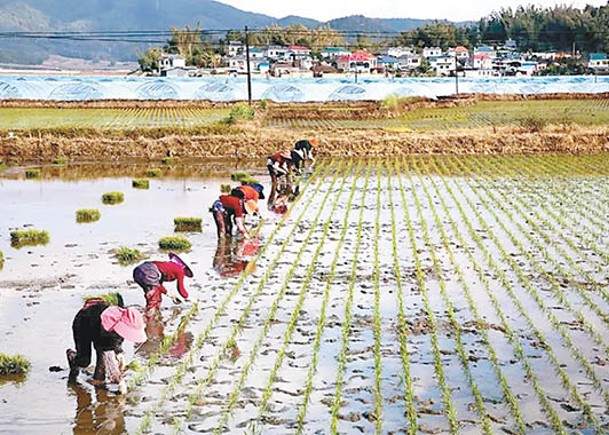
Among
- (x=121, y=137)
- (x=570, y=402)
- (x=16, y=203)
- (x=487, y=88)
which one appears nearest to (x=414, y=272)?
(x=570, y=402)

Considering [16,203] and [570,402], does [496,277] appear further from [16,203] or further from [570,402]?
[16,203]

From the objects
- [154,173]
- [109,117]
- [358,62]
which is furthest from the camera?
[358,62]

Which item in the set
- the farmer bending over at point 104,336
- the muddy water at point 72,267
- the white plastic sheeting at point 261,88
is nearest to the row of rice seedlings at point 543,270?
the muddy water at point 72,267

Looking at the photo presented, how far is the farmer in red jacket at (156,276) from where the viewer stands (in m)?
8.24

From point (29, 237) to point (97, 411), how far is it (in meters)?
6.97

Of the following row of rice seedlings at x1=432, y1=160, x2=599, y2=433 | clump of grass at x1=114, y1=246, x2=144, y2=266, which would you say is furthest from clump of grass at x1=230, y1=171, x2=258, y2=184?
clump of grass at x1=114, y1=246, x2=144, y2=266

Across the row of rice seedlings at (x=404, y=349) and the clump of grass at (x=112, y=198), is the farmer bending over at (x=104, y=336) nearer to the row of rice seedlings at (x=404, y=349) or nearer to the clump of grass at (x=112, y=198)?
the row of rice seedlings at (x=404, y=349)

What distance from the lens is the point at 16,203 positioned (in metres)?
16.6

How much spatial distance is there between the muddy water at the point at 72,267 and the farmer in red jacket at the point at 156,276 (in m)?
0.21

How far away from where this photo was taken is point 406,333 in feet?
25.8

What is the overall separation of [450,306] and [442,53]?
95.6 meters

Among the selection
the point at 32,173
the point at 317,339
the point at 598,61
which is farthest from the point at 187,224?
the point at 598,61

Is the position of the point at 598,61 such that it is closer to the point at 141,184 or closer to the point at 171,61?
the point at 171,61

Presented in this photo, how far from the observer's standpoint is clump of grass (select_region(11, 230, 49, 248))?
12422 millimetres
